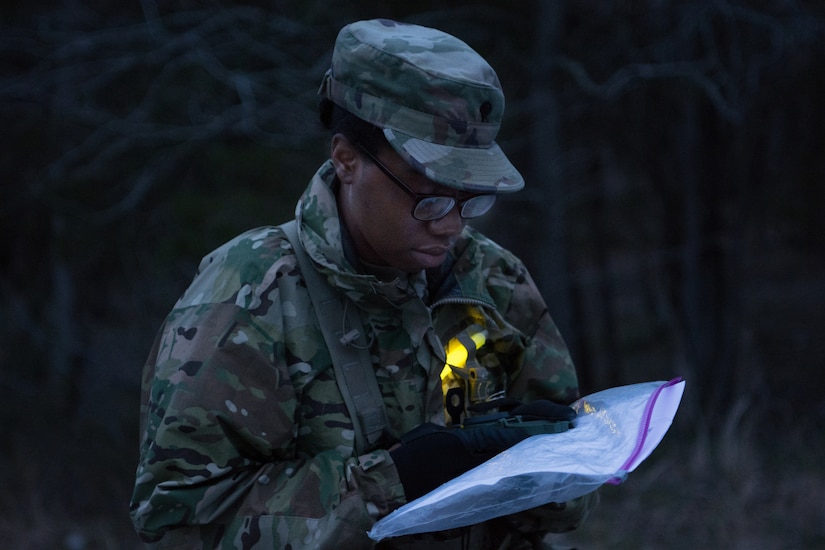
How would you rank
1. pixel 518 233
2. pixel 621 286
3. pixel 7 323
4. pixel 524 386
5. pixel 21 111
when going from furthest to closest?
pixel 621 286 < pixel 7 323 < pixel 518 233 < pixel 21 111 < pixel 524 386

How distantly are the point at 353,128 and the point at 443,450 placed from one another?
727mm

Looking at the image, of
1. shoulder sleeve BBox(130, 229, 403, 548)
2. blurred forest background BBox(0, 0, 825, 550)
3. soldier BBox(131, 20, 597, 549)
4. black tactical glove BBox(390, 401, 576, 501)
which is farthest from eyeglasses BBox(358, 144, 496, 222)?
blurred forest background BBox(0, 0, 825, 550)

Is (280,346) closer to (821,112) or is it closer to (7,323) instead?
(821,112)

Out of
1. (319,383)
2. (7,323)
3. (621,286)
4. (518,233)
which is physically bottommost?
(621,286)

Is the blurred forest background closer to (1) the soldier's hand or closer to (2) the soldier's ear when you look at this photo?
(1) the soldier's hand

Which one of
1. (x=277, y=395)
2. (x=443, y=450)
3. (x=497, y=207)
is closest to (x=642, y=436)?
(x=443, y=450)

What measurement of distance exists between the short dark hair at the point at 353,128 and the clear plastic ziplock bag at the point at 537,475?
70cm

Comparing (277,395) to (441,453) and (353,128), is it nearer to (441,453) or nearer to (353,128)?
(441,453)

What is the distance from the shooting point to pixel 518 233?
8.25 meters

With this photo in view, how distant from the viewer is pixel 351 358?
2.08 m

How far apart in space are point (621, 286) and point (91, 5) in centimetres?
836

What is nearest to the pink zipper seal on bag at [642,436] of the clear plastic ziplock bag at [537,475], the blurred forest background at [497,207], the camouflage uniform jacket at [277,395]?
the clear plastic ziplock bag at [537,475]

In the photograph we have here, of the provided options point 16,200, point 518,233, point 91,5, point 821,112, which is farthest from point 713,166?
point 16,200

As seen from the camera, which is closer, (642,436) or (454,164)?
(642,436)
